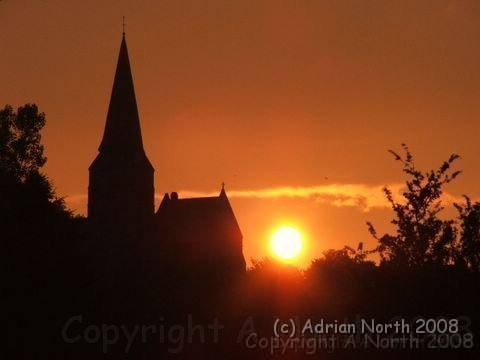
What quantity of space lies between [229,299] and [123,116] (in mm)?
53622

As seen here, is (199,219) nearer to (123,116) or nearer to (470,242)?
(123,116)

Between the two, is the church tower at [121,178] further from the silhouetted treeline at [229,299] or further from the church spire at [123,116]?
the silhouetted treeline at [229,299]

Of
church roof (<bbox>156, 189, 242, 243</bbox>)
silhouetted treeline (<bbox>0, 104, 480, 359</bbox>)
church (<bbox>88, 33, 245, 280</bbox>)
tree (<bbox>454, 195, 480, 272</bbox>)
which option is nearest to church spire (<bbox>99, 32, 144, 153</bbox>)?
church (<bbox>88, 33, 245, 280</bbox>)

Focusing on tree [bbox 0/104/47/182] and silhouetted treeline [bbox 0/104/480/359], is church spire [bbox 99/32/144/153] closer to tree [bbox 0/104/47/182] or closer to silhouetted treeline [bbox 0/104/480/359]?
tree [bbox 0/104/47/182]

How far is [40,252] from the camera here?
114 ft

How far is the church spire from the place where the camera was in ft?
278

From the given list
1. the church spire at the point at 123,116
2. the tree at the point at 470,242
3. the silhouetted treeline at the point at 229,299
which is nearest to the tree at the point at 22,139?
the church spire at the point at 123,116

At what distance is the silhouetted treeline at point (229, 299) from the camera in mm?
27172

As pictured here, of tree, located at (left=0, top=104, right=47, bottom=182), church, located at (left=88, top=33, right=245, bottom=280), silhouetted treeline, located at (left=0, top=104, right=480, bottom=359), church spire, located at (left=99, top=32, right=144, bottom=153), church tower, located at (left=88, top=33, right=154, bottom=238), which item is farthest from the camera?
church tower, located at (left=88, top=33, right=154, bottom=238)

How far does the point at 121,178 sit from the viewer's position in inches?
3428

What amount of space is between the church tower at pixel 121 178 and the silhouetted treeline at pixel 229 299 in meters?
48.0

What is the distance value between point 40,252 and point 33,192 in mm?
19006

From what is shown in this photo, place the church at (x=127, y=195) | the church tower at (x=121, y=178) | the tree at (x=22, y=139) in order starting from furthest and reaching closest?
the church tower at (x=121, y=178)
the church at (x=127, y=195)
the tree at (x=22, y=139)

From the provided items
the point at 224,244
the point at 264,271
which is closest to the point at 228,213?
the point at 224,244
